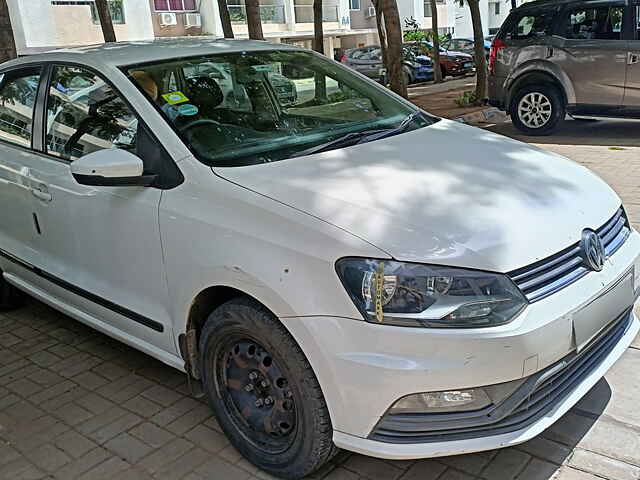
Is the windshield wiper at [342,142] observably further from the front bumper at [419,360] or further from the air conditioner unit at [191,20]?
the air conditioner unit at [191,20]

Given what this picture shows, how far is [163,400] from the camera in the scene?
3.39 m

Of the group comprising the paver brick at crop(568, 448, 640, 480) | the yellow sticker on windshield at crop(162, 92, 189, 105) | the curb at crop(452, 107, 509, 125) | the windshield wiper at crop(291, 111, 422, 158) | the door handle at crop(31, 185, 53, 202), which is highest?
the yellow sticker on windshield at crop(162, 92, 189, 105)

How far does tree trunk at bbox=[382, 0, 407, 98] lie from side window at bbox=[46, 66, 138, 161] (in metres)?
6.05

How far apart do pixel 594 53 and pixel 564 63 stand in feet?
1.33

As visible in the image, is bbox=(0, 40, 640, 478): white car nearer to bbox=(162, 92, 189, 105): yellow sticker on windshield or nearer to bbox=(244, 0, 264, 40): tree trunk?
bbox=(162, 92, 189, 105): yellow sticker on windshield

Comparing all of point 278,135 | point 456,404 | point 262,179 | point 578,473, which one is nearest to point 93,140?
point 278,135

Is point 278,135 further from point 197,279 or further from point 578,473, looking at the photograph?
point 578,473

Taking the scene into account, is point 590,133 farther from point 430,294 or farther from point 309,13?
point 309,13

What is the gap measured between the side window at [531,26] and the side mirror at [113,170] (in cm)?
785

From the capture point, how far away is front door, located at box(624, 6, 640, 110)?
8383 millimetres

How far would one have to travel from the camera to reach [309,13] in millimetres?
32938

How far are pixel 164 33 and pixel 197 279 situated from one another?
86.7 ft

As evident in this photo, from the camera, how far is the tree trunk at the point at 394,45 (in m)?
8.94

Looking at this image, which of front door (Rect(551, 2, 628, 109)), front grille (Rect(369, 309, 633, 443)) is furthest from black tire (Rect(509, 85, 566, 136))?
front grille (Rect(369, 309, 633, 443))
